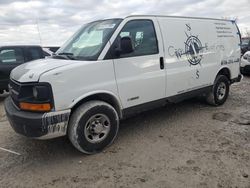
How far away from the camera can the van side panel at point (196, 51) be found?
16.3ft

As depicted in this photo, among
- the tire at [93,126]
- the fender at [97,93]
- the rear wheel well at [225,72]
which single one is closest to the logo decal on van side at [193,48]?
the rear wheel well at [225,72]

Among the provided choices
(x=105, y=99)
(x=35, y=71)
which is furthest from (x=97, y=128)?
(x=35, y=71)

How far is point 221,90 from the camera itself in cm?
652

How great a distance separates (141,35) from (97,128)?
5.97ft

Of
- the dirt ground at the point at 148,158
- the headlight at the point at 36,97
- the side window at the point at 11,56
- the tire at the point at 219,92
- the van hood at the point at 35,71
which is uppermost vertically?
the side window at the point at 11,56

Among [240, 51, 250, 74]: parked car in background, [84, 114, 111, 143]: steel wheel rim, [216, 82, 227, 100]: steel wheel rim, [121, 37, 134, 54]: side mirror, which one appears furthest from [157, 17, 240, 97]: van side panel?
[240, 51, 250, 74]: parked car in background

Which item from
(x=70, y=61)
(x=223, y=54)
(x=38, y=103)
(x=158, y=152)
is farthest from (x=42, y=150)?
(x=223, y=54)

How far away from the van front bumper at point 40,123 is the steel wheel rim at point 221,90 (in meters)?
4.21

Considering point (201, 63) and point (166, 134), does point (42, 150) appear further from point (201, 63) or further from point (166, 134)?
point (201, 63)

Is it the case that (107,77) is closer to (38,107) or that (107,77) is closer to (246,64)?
(38,107)

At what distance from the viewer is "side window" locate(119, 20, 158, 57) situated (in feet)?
14.3

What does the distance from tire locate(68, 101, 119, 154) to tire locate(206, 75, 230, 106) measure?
122 inches

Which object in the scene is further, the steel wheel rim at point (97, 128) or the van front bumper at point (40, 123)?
the steel wheel rim at point (97, 128)

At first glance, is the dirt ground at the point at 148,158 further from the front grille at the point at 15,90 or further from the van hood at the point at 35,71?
the van hood at the point at 35,71
